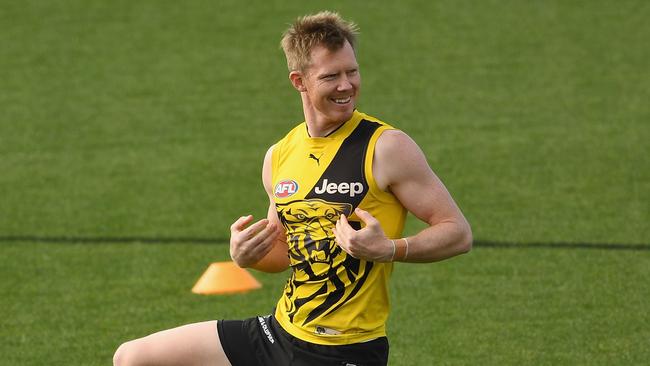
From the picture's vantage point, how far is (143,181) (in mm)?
10391

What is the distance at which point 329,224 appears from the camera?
4434 millimetres

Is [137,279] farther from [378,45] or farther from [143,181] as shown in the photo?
[378,45]

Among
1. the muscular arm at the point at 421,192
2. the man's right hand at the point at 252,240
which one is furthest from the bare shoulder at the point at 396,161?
the man's right hand at the point at 252,240

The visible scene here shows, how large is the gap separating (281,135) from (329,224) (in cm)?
721

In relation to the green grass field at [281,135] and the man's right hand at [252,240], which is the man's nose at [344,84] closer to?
the man's right hand at [252,240]

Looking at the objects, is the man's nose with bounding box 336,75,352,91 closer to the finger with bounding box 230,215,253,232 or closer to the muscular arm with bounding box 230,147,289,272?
the muscular arm with bounding box 230,147,289,272

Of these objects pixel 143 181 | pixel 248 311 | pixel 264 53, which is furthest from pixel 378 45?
pixel 248 311

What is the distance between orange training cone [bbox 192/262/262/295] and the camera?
787 centimetres

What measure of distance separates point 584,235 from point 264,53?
20.2 feet

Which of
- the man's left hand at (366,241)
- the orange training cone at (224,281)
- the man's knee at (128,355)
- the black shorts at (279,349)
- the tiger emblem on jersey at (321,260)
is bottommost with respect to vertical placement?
the orange training cone at (224,281)

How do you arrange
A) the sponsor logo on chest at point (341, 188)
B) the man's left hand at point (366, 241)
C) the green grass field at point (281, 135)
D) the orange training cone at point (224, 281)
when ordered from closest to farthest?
the man's left hand at point (366, 241)
the sponsor logo on chest at point (341, 188)
the green grass field at point (281, 135)
the orange training cone at point (224, 281)

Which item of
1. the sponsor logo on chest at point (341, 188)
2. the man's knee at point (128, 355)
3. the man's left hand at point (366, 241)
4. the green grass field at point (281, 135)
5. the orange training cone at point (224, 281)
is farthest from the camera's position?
the orange training cone at point (224, 281)

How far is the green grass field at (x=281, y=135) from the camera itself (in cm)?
735

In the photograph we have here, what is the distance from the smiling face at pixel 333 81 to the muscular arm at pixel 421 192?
0.72 feet
